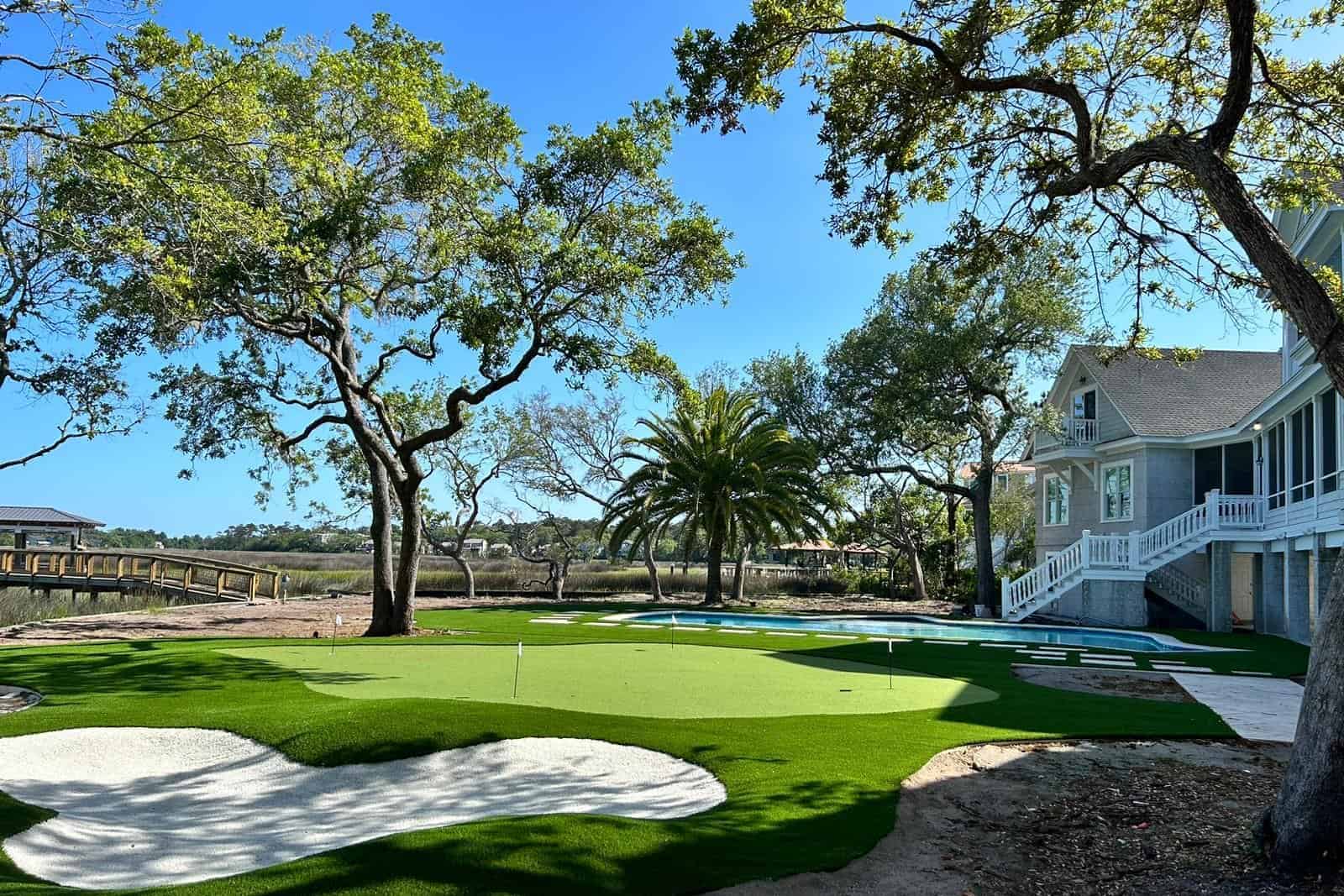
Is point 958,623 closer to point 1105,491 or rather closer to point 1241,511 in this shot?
point 1105,491

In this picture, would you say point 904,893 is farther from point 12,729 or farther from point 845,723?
point 12,729

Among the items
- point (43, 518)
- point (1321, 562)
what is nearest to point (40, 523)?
point (43, 518)

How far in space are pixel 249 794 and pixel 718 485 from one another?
22820 millimetres

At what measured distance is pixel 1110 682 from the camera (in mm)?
13539

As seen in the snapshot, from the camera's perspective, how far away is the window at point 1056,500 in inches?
1190

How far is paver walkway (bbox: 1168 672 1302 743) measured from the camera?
986cm

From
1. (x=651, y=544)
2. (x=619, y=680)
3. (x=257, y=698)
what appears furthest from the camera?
(x=651, y=544)

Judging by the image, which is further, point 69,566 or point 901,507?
point 901,507

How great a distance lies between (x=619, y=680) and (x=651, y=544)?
1989 centimetres

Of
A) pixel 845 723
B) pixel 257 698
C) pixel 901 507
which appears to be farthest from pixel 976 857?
pixel 901 507

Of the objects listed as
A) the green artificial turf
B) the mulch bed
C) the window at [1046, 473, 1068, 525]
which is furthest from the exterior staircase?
the mulch bed

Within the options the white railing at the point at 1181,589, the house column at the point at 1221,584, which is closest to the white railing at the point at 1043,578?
the white railing at the point at 1181,589

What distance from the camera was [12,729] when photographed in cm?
828

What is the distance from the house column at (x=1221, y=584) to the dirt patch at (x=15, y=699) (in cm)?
2494
